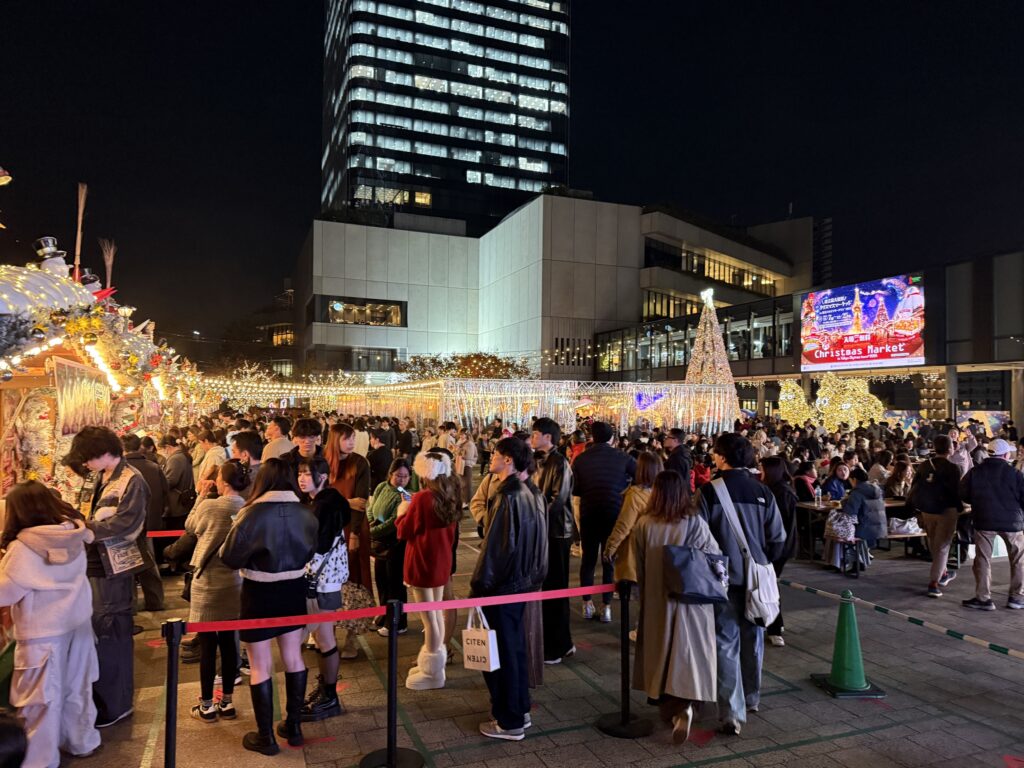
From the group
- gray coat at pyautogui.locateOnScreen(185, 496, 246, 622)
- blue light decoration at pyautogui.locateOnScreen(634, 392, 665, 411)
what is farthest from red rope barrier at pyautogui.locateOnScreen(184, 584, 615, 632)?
blue light decoration at pyautogui.locateOnScreen(634, 392, 665, 411)

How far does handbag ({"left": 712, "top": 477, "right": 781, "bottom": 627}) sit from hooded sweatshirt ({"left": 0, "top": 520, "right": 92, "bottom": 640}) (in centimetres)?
379

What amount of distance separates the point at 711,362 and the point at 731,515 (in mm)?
19490

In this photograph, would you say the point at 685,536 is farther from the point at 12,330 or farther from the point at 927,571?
the point at 927,571

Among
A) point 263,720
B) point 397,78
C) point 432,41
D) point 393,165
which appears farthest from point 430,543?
point 432,41

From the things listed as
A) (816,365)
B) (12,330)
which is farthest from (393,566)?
(816,365)

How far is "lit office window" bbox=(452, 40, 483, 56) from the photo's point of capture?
78500 mm

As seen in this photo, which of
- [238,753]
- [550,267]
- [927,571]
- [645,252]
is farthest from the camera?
→ [645,252]

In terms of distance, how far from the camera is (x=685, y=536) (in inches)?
149

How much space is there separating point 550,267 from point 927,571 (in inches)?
1498

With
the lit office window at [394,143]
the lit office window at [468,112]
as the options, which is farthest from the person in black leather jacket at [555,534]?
the lit office window at [468,112]

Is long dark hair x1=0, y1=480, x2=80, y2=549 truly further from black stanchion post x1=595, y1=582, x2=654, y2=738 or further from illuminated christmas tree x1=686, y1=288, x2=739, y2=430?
illuminated christmas tree x1=686, y1=288, x2=739, y2=430

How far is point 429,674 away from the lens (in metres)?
4.62

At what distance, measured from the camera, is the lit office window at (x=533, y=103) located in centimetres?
8131

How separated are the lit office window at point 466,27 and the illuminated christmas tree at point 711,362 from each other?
71.3 m
